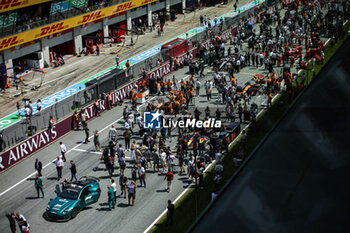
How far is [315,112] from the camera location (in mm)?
5082

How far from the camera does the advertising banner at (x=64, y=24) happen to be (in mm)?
43806

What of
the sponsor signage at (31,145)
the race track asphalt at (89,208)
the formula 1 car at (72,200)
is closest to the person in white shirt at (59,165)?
the race track asphalt at (89,208)

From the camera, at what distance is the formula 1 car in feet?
73.3

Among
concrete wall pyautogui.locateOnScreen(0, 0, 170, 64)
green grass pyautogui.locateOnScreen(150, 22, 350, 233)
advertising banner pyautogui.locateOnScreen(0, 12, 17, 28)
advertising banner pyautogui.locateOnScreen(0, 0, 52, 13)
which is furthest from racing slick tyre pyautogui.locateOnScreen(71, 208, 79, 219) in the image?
advertising banner pyautogui.locateOnScreen(0, 12, 17, 28)

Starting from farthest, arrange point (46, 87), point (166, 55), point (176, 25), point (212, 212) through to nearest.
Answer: point (176, 25)
point (166, 55)
point (46, 87)
point (212, 212)

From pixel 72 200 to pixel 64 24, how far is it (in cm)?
3265

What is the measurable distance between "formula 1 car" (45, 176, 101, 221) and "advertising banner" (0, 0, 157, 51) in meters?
24.4

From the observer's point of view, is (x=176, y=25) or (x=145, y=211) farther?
(x=176, y=25)

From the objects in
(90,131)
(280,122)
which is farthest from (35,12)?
(280,122)

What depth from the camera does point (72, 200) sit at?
2280 cm

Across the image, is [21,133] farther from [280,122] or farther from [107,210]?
[280,122]

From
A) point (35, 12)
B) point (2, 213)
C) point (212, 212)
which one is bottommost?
point (2, 213)

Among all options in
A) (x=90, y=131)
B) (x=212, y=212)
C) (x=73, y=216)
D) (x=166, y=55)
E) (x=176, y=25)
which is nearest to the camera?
(x=212, y=212)

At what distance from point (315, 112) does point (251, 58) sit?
43403 millimetres
